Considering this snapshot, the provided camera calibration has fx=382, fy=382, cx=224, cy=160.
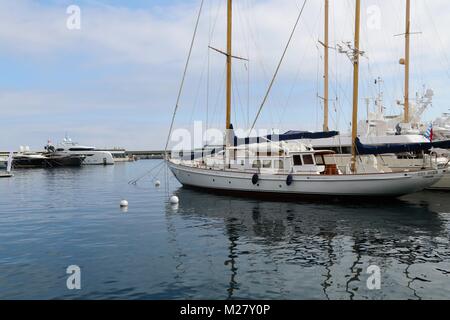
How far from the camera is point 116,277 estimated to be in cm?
1200

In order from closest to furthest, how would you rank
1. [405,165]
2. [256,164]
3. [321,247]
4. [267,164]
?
[321,247] → [267,164] → [256,164] → [405,165]

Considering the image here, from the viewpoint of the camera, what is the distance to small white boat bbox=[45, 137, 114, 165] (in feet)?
389

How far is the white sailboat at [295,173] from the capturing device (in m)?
26.8

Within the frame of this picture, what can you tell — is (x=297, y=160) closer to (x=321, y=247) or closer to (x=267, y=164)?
(x=267, y=164)

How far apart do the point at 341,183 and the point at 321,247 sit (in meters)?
12.6

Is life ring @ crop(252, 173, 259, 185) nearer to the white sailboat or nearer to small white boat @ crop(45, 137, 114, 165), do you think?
the white sailboat

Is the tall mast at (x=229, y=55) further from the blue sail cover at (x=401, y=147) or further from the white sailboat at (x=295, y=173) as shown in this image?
the blue sail cover at (x=401, y=147)

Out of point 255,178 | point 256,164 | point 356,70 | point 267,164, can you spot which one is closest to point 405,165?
point 356,70

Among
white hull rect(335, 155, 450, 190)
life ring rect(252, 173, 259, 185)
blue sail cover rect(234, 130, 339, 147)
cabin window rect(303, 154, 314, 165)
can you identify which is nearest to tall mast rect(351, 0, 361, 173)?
cabin window rect(303, 154, 314, 165)

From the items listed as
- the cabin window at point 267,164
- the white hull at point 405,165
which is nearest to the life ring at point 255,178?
the cabin window at point 267,164

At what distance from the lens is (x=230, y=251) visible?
1515 centimetres
